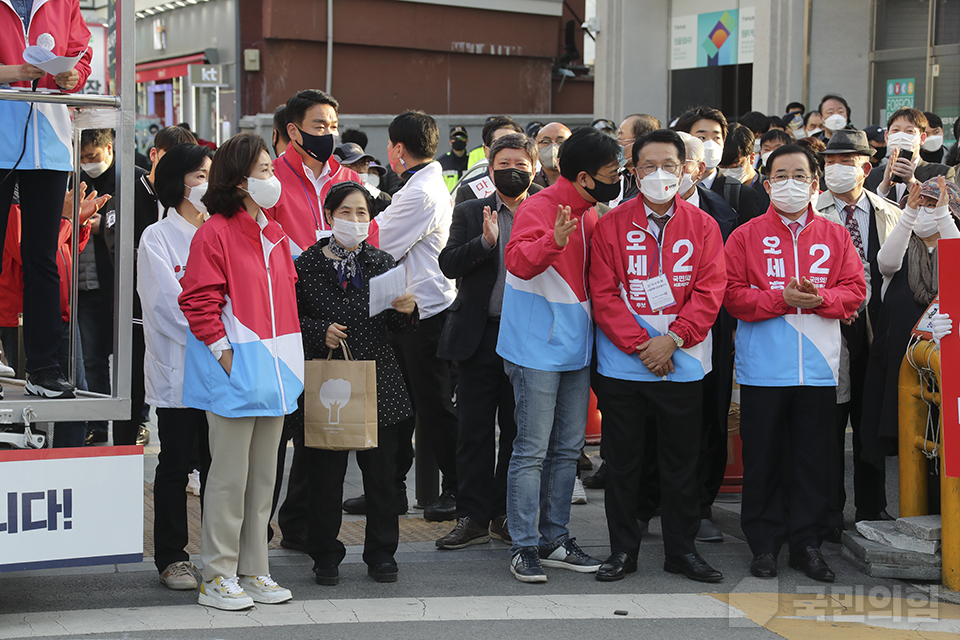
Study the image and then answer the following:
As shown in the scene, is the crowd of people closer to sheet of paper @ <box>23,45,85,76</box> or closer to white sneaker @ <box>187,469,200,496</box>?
sheet of paper @ <box>23,45,85,76</box>

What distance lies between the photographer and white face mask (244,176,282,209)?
476 centimetres

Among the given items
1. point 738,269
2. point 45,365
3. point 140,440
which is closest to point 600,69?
point 140,440

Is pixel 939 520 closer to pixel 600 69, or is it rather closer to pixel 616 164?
pixel 616 164

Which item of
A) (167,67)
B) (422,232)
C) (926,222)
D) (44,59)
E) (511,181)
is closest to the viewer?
(44,59)

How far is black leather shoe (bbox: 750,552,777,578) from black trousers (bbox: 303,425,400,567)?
1746 millimetres

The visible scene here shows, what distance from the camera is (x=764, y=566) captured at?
5.32 m

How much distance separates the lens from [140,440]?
26.2 feet

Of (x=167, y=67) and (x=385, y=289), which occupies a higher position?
(x=167, y=67)

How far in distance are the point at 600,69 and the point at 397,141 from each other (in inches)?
527

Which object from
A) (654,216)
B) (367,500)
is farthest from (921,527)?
Answer: (367,500)

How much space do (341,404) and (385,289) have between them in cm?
56

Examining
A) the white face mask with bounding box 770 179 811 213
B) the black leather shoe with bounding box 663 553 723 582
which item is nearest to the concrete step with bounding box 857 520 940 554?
the black leather shoe with bounding box 663 553 723 582

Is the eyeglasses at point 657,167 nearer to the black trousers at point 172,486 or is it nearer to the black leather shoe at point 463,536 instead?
the black leather shoe at point 463,536

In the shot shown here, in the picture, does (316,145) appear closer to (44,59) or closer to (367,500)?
(44,59)
